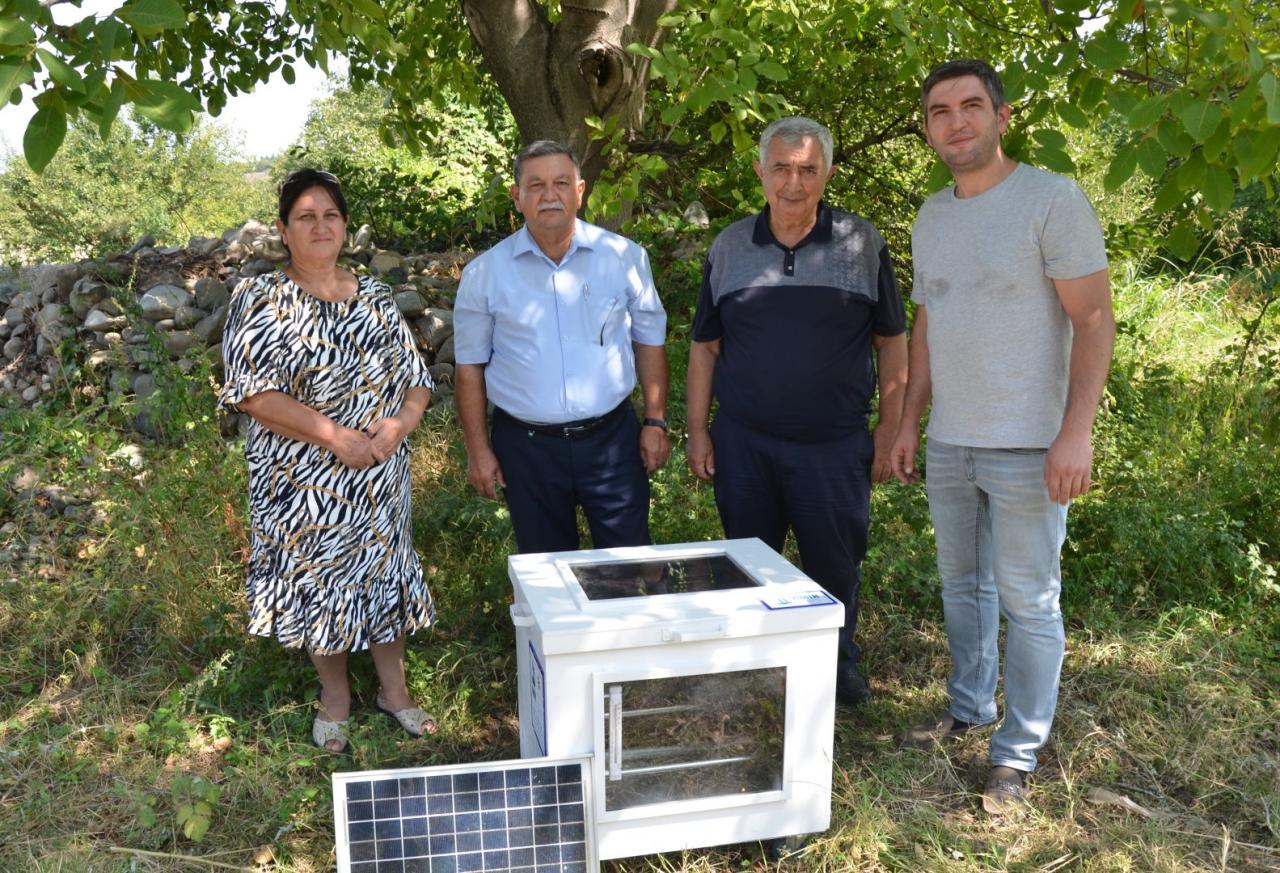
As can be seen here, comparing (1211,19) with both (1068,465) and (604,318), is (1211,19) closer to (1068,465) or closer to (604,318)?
(1068,465)

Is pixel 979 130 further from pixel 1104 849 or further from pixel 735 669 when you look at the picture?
pixel 1104 849

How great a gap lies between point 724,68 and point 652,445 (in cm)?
141

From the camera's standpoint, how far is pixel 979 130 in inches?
114

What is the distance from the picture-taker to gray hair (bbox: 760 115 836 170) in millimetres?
3277

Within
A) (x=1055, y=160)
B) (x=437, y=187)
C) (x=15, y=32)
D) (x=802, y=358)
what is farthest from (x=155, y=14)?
(x=437, y=187)

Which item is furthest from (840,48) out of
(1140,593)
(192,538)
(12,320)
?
(12,320)

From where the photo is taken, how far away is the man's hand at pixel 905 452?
11.4 ft

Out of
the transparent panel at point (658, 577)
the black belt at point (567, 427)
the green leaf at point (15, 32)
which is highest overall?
the green leaf at point (15, 32)

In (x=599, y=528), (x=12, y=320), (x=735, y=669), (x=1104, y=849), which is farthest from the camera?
(x=12, y=320)

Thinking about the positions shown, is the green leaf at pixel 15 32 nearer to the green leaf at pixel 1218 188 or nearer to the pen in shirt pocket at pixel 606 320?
the pen in shirt pocket at pixel 606 320

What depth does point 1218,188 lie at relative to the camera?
2912 millimetres

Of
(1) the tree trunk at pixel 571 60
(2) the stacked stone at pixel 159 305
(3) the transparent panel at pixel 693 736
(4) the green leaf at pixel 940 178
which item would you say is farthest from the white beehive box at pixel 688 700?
Answer: (2) the stacked stone at pixel 159 305

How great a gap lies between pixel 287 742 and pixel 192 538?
1.36 metres

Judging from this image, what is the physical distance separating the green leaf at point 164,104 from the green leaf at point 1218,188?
2605 millimetres
